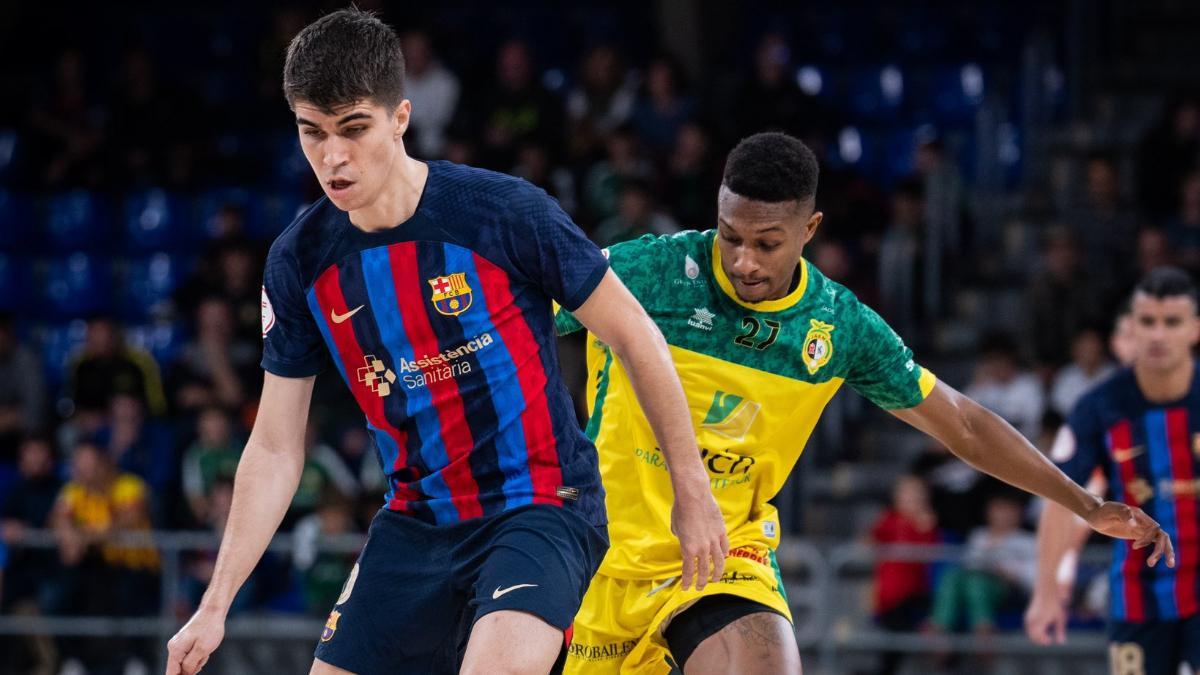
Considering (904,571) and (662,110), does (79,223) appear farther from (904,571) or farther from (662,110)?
(904,571)

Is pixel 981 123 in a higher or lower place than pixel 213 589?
higher

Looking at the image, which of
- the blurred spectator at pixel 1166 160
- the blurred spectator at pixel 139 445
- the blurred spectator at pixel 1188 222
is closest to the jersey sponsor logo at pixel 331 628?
the blurred spectator at pixel 139 445

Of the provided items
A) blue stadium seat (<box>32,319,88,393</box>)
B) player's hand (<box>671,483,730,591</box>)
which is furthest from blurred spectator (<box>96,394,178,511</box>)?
player's hand (<box>671,483,730,591</box>)

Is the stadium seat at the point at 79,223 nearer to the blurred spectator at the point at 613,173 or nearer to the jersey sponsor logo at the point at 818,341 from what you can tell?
the blurred spectator at the point at 613,173

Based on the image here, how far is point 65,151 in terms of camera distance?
1502cm

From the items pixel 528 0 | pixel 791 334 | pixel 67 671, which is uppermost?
pixel 528 0

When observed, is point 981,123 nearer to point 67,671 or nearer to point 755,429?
point 67,671

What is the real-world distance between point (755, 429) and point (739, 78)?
34.2 ft

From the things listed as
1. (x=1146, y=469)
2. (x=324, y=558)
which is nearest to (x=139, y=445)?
(x=324, y=558)

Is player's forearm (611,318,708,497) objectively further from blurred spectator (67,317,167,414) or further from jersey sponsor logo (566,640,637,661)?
blurred spectator (67,317,167,414)

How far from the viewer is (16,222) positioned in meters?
14.8

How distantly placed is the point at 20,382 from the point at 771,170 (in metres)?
9.16

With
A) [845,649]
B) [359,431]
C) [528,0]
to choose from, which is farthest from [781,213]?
[528,0]

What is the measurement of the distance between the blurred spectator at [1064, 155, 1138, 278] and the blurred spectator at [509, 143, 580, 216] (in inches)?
143
